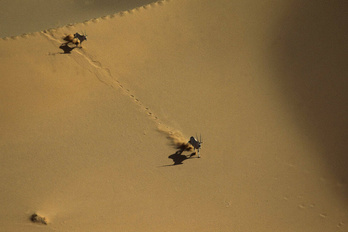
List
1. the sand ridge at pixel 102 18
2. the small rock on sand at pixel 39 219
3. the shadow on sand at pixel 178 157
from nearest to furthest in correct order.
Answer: the small rock on sand at pixel 39 219
the shadow on sand at pixel 178 157
the sand ridge at pixel 102 18

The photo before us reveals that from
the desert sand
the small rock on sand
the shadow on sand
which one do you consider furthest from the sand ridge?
the small rock on sand

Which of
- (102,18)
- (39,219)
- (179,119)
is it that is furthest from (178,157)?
(102,18)

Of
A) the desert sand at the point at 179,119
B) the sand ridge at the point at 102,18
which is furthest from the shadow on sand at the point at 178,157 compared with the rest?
the sand ridge at the point at 102,18

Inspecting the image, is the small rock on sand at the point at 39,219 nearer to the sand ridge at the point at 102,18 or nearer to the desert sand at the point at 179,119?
the desert sand at the point at 179,119

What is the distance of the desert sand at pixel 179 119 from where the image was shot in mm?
8602

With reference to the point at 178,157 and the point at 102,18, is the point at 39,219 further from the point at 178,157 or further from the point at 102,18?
the point at 102,18

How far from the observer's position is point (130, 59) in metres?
11.1

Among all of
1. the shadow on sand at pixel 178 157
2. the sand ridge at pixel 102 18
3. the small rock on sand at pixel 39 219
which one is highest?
the sand ridge at pixel 102 18

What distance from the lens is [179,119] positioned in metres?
9.95

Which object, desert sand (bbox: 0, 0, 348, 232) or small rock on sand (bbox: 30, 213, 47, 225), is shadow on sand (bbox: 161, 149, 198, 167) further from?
small rock on sand (bbox: 30, 213, 47, 225)

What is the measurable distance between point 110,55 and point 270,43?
4979 millimetres

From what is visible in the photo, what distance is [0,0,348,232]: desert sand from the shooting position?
339 inches

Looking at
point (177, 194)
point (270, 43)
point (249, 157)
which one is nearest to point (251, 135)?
point (249, 157)

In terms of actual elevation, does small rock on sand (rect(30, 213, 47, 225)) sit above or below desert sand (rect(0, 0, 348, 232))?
below
